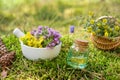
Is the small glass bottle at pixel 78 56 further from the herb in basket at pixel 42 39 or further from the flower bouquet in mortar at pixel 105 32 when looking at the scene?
the flower bouquet in mortar at pixel 105 32

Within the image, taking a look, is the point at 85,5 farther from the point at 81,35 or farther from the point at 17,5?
the point at 81,35

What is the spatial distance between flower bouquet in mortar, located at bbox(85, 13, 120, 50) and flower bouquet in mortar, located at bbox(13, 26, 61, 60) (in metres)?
0.25

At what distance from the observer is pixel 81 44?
1.36 metres

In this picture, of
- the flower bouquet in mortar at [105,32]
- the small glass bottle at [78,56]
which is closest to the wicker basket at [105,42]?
the flower bouquet in mortar at [105,32]

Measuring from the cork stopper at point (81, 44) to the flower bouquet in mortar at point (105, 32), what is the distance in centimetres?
21

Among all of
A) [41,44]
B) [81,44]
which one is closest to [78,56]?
[81,44]

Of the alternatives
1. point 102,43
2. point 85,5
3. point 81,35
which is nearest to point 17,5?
point 85,5

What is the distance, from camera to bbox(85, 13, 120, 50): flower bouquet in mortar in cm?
156

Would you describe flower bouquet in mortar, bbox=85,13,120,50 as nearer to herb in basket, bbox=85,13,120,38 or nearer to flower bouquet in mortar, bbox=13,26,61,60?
herb in basket, bbox=85,13,120,38

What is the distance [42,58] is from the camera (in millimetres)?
1421

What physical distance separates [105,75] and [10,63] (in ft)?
1.58

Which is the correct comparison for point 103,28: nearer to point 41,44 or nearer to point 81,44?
point 81,44

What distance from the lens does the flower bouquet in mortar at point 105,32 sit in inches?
61.5

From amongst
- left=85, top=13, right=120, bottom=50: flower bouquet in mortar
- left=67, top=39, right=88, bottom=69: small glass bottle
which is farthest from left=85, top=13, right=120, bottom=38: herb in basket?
left=67, top=39, right=88, bottom=69: small glass bottle
